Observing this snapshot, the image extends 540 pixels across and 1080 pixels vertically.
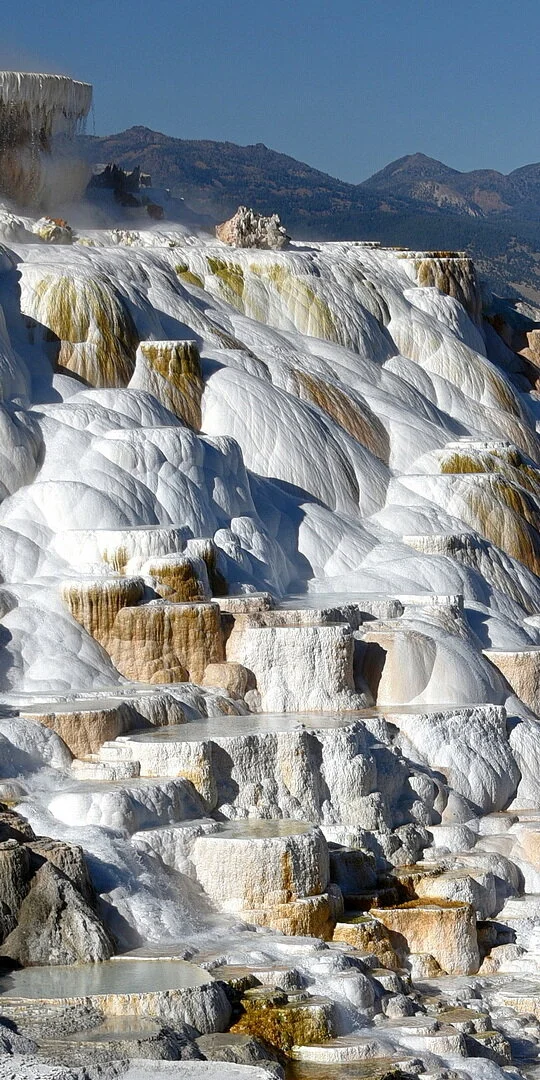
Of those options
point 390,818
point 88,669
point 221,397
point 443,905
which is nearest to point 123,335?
point 221,397

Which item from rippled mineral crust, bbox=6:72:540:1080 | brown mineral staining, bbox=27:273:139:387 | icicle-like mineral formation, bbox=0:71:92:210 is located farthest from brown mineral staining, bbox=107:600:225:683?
icicle-like mineral formation, bbox=0:71:92:210

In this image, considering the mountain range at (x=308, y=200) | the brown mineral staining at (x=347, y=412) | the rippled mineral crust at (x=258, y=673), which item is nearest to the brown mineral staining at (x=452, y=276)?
the rippled mineral crust at (x=258, y=673)

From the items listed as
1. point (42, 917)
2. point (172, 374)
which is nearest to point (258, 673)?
point (42, 917)

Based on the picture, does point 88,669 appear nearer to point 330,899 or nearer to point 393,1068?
point 330,899

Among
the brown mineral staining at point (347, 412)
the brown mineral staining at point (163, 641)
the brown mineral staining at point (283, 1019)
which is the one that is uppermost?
the brown mineral staining at point (347, 412)

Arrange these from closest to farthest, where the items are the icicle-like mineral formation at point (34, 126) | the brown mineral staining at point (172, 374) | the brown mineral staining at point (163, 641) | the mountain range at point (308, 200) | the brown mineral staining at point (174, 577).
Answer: the brown mineral staining at point (163, 641) < the brown mineral staining at point (174, 577) < the brown mineral staining at point (172, 374) < the icicle-like mineral formation at point (34, 126) < the mountain range at point (308, 200)

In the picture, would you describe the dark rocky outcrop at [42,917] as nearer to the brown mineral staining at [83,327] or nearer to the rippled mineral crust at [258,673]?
the rippled mineral crust at [258,673]

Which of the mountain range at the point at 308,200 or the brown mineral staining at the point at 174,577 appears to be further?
the mountain range at the point at 308,200

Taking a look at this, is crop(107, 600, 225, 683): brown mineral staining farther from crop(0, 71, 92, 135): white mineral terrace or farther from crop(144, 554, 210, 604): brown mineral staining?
crop(0, 71, 92, 135): white mineral terrace
